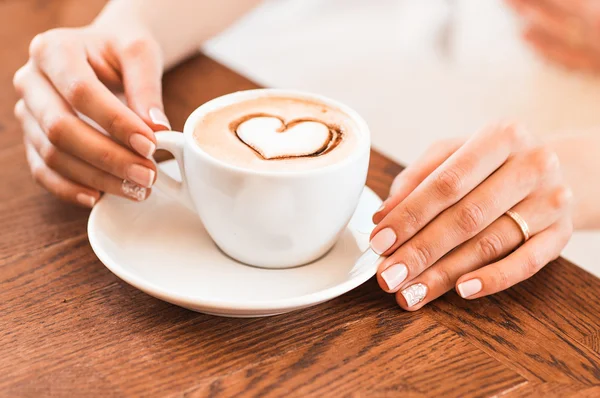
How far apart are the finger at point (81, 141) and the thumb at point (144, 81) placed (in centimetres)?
5

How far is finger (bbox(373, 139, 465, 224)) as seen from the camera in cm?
69

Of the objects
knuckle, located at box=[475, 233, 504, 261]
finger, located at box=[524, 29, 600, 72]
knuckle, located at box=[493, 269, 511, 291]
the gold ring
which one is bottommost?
finger, located at box=[524, 29, 600, 72]

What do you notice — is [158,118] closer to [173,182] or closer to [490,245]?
[173,182]

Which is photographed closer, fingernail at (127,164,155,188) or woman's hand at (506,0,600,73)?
fingernail at (127,164,155,188)

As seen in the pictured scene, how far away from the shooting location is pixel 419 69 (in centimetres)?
219

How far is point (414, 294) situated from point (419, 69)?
1650 millimetres

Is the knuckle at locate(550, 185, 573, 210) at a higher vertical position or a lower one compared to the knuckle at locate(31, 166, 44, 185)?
higher

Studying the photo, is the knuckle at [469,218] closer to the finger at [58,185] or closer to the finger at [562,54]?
the finger at [58,185]

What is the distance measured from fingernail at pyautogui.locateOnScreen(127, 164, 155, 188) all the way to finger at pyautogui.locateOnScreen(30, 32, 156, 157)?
2 cm

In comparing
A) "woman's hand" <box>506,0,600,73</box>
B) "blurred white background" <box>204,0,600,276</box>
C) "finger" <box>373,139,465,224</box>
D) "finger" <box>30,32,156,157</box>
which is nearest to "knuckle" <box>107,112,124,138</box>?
"finger" <box>30,32,156,157</box>

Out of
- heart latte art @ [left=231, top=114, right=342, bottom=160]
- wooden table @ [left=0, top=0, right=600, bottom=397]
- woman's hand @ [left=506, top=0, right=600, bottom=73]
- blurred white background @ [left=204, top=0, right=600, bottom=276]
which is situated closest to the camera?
wooden table @ [left=0, top=0, right=600, bottom=397]

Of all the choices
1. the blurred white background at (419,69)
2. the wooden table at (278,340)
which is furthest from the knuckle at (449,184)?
the blurred white background at (419,69)

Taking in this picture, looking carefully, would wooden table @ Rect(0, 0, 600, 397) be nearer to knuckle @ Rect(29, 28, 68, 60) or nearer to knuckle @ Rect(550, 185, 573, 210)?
knuckle @ Rect(550, 185, 573, 210)

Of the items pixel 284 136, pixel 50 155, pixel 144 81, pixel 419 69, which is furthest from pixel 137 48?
pixel 419 69
